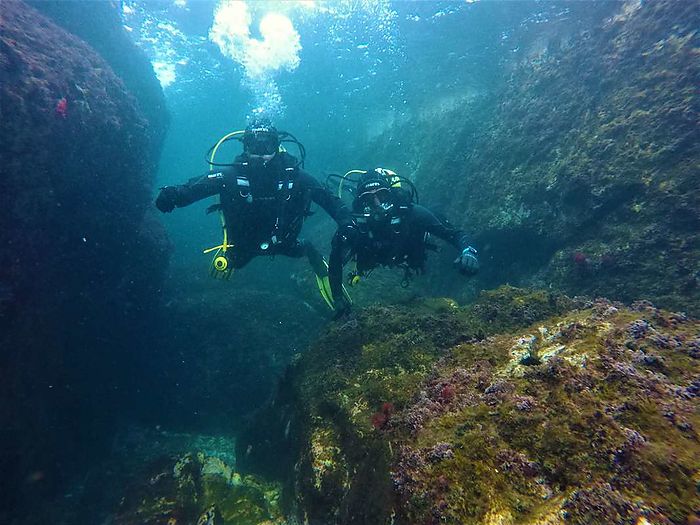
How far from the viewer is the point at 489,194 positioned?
31.7ft

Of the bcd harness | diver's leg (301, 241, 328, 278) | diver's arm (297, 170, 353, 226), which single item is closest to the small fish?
diver's arm (297, 170, 353, 226)

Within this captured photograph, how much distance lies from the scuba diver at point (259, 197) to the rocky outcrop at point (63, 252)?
114 inches

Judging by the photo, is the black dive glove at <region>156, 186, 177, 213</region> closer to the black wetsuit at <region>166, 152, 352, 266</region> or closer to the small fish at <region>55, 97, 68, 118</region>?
the black wetsuit at <region>166, 152, 352, 266</region>

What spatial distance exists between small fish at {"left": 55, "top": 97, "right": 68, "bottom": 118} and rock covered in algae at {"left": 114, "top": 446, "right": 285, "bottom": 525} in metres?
6.86

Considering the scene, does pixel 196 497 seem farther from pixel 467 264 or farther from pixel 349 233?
pixel 467 264

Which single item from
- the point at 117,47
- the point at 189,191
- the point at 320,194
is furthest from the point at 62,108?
the point at 117,47

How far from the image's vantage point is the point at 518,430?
220cm

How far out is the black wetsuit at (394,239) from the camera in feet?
20.6

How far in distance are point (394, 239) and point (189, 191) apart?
145 inches

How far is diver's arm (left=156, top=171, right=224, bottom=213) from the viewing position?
18.1 feet

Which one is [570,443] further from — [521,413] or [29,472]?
[29,472]

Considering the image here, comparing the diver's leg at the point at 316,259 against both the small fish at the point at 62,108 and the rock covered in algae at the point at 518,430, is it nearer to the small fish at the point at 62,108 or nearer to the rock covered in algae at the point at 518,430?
the rock covered in algae at the point at 518,430

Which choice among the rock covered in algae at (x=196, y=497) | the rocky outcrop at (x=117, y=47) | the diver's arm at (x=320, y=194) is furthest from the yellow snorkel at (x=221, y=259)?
the rocky outcrop at (x=117, y=47)

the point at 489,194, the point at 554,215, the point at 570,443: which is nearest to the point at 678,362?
the point at 570,443
